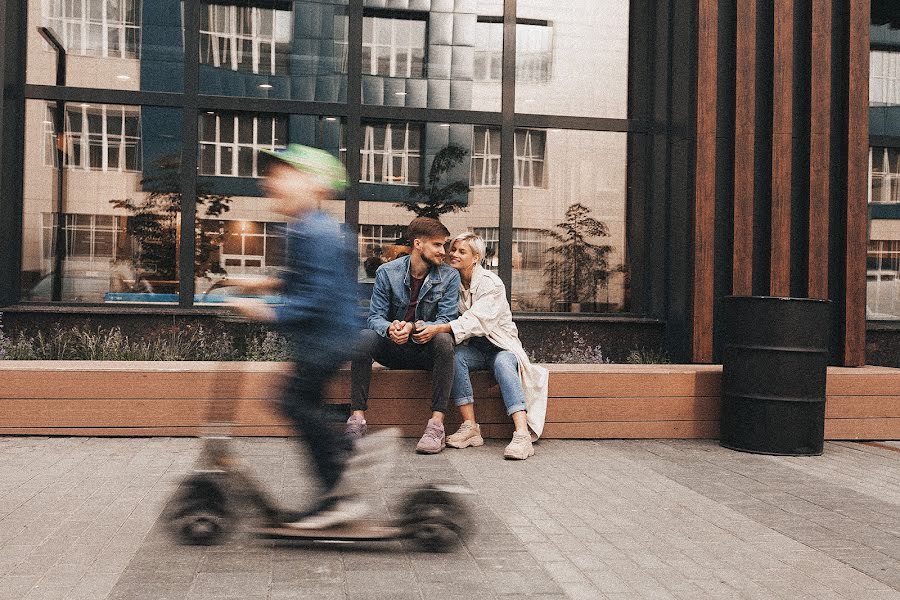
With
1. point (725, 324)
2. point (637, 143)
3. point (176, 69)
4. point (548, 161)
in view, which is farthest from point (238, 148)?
point (725, 324)

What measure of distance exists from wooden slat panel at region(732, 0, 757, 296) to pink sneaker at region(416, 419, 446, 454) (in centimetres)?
383

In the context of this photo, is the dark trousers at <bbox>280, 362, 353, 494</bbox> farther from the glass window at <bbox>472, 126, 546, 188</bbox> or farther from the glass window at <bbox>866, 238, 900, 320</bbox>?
the glass window at <bbox>866, 238, 900, 320</bbox>

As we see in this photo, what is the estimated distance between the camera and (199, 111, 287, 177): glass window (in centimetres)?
866

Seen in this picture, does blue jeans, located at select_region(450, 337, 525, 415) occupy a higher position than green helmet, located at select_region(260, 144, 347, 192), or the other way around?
green helmet, located at select_region(260, 144, 347, 192)

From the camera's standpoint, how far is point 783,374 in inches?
246

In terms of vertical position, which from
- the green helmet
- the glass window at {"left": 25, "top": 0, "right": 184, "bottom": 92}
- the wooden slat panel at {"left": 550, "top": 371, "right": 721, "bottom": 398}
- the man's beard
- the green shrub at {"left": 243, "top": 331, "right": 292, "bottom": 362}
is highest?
the glass window at {"left": 25, "top": 0, "right": 184, "bottom": 92}

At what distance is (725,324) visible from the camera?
6.65m

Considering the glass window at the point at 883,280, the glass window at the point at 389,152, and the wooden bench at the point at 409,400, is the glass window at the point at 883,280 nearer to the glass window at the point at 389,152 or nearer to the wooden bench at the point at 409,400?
the wooden bench at the point at 409,400

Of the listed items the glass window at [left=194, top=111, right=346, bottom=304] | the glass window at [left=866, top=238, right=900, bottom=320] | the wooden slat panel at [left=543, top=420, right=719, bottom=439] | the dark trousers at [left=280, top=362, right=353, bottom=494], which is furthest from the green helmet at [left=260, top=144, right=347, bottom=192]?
the glass window at [left=866, top=238, right=900, bottom=320]

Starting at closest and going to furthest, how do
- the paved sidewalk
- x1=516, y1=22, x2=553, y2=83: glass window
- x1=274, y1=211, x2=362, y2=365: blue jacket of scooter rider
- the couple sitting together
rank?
the paved sidewalk, x1=274, y1=211, x2=362, y2=365: blue jacket of scooter rider, the couple sitting together, x1=516, y1=22, x2=553, y2=83: glass window

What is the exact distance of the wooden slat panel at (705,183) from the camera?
823 centimetres

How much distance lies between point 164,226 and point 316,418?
5.66 m

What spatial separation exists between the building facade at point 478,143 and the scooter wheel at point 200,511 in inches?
201

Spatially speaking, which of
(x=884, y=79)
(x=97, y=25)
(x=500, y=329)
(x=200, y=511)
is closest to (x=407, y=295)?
(x=500, y=329)
